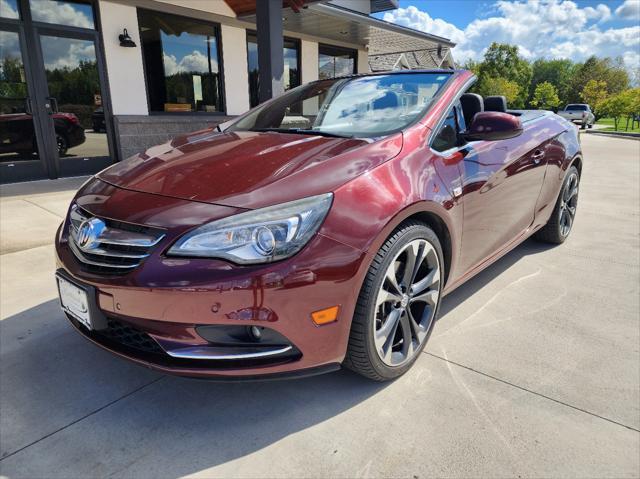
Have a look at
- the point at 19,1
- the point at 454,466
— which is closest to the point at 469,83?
the point at 454,466

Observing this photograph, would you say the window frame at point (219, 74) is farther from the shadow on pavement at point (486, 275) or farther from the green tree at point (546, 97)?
the green tree at point (546, 97)

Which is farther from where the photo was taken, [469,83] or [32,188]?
[32,188]

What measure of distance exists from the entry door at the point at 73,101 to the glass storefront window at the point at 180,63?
1.03 m

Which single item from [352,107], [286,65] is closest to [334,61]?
[286,65]

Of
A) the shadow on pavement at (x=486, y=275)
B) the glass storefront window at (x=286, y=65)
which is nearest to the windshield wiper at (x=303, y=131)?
the shadow on pavement at (x=486, y=275)

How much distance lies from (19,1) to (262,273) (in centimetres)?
716

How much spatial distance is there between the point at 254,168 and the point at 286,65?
9.94 m

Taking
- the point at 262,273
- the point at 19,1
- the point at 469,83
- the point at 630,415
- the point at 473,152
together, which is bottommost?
the point at 630,415

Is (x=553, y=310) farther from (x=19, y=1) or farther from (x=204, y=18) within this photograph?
(x=204, y=18)

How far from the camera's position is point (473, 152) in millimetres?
2398

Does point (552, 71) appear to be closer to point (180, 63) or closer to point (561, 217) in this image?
point (180, 63)

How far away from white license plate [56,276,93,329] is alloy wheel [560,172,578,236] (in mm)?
3605

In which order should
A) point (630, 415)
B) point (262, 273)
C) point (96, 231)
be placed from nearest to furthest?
point (262, 273)
point (96, 231)
point (630, 415)

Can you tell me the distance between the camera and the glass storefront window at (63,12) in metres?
6.58
